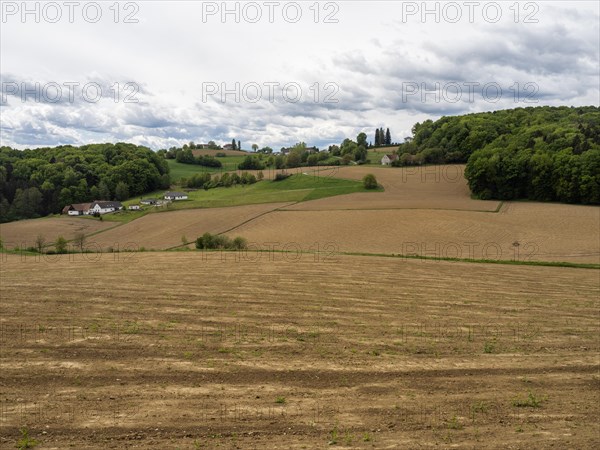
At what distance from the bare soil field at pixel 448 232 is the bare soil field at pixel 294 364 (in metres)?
18.4

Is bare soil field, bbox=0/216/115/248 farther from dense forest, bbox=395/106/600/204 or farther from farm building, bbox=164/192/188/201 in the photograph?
dense forest, bbox=395/106/600/204

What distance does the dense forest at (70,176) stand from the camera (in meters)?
Result: 88.8

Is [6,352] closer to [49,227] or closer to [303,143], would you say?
[49,227]

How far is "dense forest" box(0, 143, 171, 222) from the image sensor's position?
88.8 metres

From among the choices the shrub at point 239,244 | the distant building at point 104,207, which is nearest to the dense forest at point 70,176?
the distant building at point 104,207

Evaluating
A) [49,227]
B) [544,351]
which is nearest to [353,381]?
[544,351]

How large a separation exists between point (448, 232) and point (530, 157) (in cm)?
2834

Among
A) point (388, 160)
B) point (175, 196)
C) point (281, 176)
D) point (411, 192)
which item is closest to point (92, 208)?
point (175, 196)

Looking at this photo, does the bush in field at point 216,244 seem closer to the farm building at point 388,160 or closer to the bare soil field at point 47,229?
the bare soil field at point 47,229

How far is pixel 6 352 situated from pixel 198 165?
134 meters

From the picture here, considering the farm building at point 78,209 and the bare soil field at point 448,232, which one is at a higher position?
the farm building at point 78,209

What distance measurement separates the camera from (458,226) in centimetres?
5406

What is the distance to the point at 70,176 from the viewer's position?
9588cm

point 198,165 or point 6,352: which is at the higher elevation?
point 198,165
